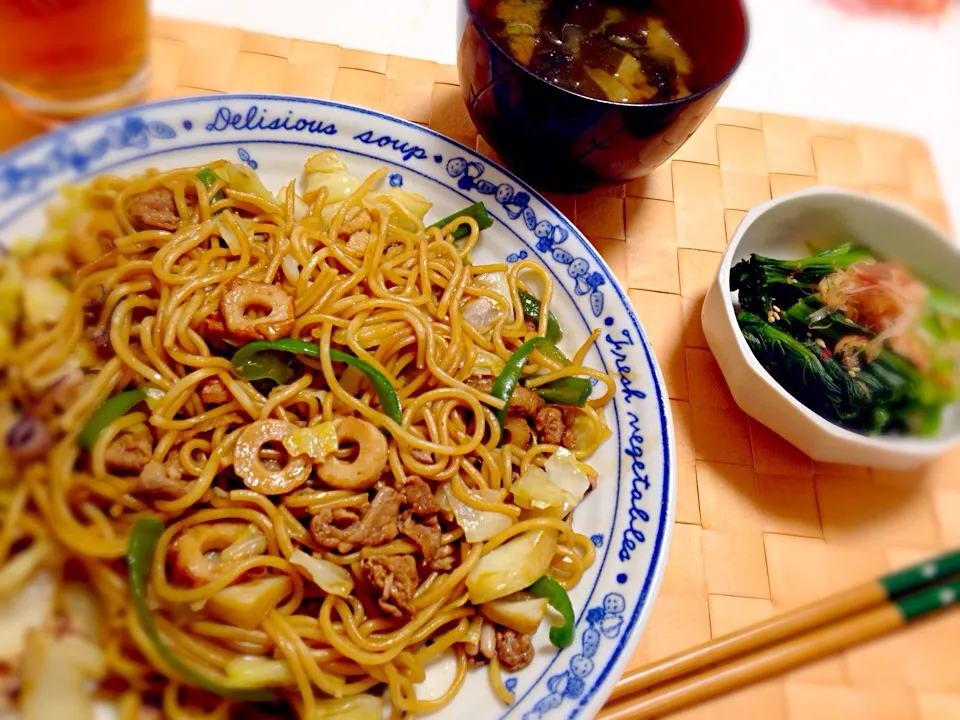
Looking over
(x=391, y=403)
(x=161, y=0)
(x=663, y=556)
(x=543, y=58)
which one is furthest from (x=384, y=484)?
(x=161, y=0)

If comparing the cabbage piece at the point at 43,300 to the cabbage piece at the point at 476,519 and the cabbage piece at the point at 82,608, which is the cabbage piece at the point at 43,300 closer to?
the cabbage piece at the point at 82,608

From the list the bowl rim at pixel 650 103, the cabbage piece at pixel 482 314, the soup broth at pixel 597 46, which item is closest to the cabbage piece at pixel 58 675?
the cabbage piece at pixel 482 314

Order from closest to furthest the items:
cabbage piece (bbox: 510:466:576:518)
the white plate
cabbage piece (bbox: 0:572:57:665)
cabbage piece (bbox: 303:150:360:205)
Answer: cabbage piece (bbox: 0:572:57:665), the white plate, cabbage piece (bbox: 510:466:576:518), cabbage piece (bbox: 303:150:360:205)

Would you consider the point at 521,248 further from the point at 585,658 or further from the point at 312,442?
the point at 585,658

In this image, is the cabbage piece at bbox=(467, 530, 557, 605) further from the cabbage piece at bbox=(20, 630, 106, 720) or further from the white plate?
the cabbage piece at bbox=(20, 630, 106, 720)

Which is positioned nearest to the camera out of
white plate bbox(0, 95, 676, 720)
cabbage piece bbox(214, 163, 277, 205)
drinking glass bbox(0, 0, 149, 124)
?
drinking glass bbox(0, 0, 149, 124)

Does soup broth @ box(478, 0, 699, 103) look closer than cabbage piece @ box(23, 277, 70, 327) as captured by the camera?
No

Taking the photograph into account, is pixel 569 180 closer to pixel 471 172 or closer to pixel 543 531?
pixel 471 172

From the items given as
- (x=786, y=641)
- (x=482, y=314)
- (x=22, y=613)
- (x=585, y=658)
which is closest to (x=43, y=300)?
(x=22, y=613)

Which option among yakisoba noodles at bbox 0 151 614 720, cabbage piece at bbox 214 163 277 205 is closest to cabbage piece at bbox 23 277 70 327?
yakisoba noodles at bbox 0 151 614 720
